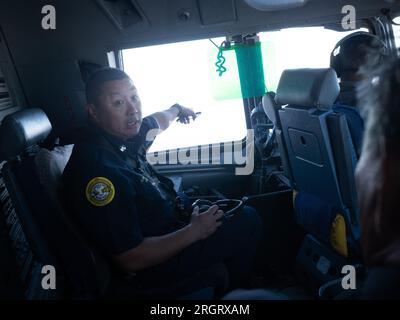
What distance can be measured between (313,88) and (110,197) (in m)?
1.06

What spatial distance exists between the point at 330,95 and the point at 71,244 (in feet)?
4.35

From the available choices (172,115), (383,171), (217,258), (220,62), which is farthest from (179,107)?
(383,171)

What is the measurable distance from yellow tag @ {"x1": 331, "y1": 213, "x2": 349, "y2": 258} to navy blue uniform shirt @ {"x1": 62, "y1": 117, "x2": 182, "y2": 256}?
31.4 inches

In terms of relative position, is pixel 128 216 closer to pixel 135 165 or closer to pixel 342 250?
pixel 135 165

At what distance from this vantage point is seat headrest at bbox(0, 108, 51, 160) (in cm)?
152

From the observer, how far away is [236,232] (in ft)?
6.52

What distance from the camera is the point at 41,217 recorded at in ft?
5.13

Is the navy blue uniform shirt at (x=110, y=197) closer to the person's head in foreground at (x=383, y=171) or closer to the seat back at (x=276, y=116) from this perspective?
the seat back at (x=276, y=116)

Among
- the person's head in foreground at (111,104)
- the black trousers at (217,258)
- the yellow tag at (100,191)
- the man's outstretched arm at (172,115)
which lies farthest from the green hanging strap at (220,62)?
the yellow tag at (100,191)

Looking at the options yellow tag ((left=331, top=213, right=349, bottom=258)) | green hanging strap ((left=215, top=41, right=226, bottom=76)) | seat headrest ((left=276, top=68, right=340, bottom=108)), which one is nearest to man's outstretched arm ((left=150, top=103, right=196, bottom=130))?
green hanging strap ((left=215, top=41, right=226, bottom=76))

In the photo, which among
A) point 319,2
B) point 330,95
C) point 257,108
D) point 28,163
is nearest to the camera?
point 28,163

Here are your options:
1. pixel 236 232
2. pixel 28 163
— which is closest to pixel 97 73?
pixel 28 163

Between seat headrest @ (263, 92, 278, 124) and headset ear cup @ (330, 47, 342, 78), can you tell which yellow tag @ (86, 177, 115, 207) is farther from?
headset ear cup @ (330, 47, 342, 78)

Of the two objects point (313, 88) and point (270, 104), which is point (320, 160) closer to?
point (313, 88)
